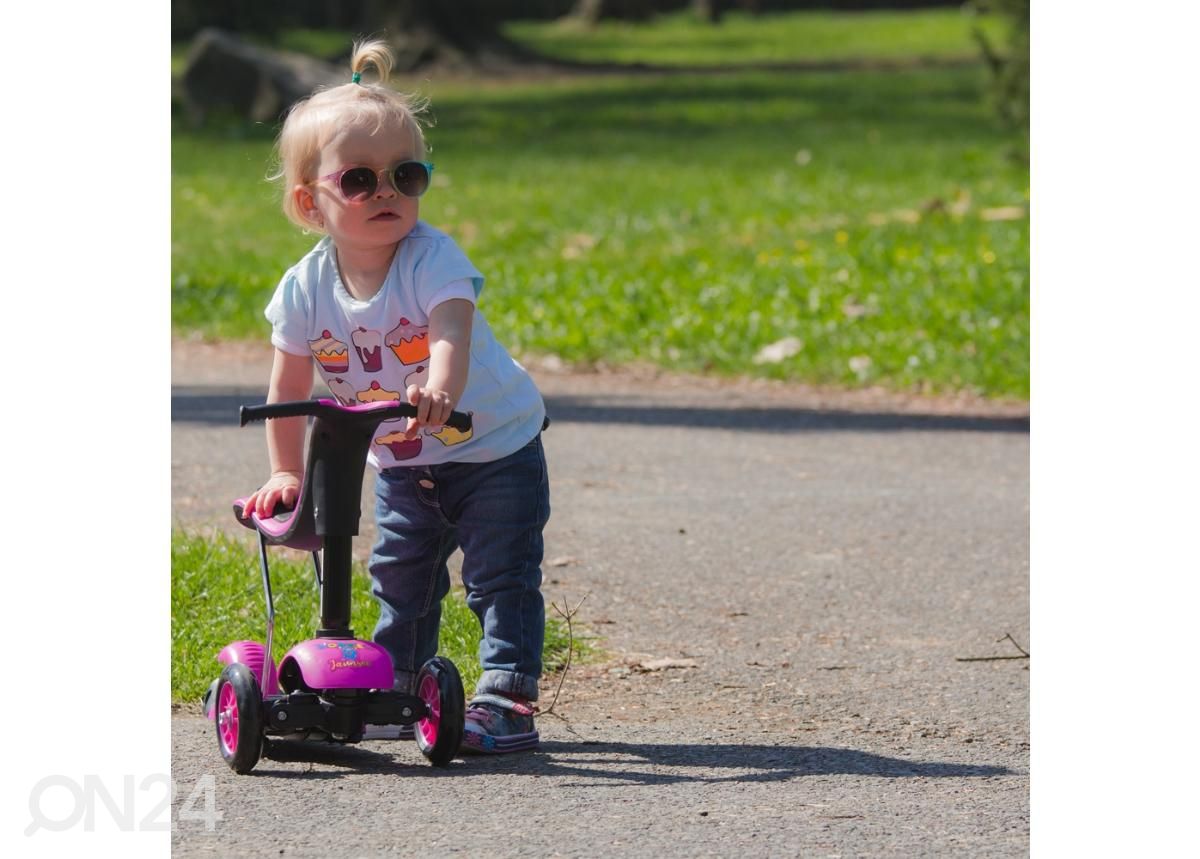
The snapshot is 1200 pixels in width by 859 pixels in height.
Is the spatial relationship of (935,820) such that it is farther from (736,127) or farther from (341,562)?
(736,127)

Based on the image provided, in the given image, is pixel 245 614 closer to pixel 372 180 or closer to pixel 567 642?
pixel 567 642

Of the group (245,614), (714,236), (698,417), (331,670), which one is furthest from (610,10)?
(331,670)

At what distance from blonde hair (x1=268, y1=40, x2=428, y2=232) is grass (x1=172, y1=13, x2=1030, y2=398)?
537 mm

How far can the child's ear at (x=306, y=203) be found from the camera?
374 cm

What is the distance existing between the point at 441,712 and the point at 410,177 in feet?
3.27

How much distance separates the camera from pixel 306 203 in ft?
12.3

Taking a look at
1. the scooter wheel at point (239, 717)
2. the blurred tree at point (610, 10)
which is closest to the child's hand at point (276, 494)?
the scooter wheel at point (239, 717)

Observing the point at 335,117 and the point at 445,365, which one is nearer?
the point at 445,365

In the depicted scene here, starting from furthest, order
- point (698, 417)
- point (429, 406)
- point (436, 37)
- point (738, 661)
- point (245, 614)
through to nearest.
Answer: point (436, 37), point (698, 417), point (245, 614), point (738, 661), point (429, 406)

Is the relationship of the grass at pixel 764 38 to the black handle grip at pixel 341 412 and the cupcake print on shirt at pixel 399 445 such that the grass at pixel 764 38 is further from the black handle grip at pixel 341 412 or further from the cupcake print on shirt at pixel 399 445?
the black handle grip at pixel 341 412

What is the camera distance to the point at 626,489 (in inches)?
268

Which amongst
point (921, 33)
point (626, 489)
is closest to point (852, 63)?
point (921, 33)

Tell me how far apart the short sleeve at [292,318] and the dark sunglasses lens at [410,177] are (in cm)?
31
